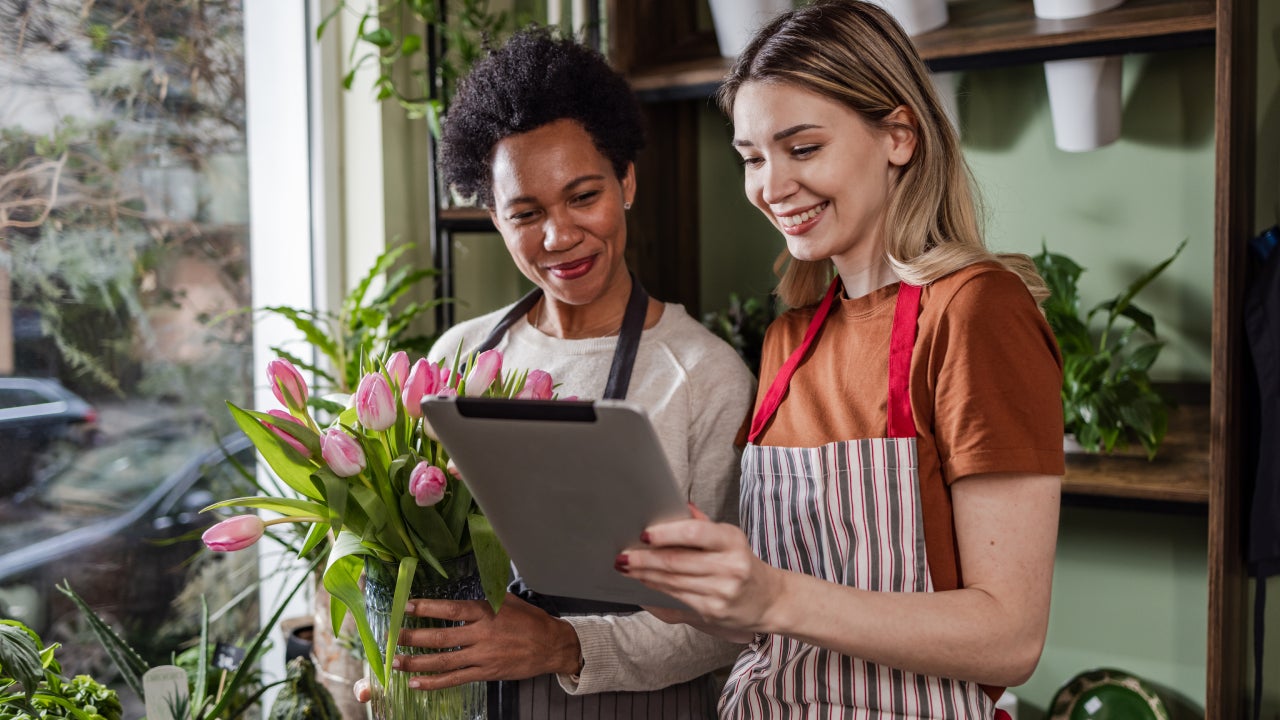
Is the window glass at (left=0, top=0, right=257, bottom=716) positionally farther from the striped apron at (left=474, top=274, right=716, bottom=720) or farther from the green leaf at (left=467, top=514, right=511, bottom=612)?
the green leaf at (left=467, top=514, right=511, bottom=612)

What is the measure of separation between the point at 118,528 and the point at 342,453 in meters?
1.19

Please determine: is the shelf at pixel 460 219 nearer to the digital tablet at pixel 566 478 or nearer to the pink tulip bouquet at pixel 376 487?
the pink tulip bouquet at pixel 376 487

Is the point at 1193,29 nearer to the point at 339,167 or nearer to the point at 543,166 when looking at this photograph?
the point at 543,166

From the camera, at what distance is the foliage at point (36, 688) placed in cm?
120

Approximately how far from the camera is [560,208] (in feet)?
4.38

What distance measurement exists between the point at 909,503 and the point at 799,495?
0.14 metres

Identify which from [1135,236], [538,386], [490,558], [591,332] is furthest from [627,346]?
[1135,236]

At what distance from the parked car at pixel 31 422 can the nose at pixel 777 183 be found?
1.36 m

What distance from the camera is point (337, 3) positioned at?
229 cm

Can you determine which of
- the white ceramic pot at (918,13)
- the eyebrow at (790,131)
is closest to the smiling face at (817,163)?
the eyebrow at (790,131)

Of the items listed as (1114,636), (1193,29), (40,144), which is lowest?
(1114,636)

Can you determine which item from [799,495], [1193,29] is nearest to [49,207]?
[799,495]

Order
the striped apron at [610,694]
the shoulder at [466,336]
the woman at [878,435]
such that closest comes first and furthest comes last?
the woman at [878,435], the striped apron at [610,694], the shoulder at [466,336]

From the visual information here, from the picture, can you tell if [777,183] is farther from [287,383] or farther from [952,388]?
[287,383]
